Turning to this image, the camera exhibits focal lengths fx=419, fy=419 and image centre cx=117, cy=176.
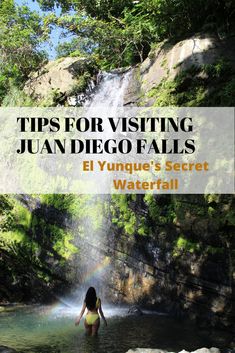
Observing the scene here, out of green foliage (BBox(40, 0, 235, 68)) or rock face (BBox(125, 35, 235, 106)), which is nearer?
rock face (BBox(125, 35, 235, 106))

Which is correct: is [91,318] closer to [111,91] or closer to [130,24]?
[111,91]

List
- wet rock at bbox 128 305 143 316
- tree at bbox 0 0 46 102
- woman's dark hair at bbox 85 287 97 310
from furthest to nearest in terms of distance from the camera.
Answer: tree at bbox 0 0 46 102
wet rock at bbox 128 305 143 316
woman's dark hair at bbox 85 287 97 310

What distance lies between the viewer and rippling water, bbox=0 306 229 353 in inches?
340

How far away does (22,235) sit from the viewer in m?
14.8

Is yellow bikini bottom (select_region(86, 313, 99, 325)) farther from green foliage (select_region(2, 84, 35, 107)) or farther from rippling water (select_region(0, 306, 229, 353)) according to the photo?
green foliage (select_region(2, 84, 35, 107))

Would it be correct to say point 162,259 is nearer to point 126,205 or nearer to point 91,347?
point 126,205

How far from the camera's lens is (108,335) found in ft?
30.8

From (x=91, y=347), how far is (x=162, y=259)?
11.8 feet

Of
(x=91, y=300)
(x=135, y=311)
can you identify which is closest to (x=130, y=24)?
(x=135, y=311)

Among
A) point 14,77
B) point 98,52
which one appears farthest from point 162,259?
point 14,77

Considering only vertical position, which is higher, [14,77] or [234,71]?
[14,77]

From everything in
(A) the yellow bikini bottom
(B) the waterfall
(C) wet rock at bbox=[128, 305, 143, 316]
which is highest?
(B) the waterfall

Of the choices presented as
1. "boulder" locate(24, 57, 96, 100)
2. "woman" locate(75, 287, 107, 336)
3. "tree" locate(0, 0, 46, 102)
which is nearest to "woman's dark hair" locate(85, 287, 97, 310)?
"woman" locate(75, 287, 107, 336)

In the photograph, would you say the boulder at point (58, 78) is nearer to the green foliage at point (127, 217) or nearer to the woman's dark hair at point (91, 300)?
the green foliage at point (127, 217)
